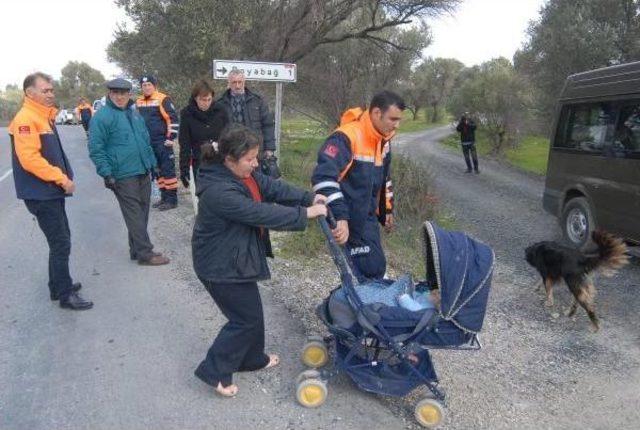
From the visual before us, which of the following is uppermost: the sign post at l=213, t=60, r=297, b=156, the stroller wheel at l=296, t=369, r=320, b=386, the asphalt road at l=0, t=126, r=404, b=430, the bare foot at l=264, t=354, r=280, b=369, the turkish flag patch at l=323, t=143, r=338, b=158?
the sign post at l=213, t=60, r=297, b=156

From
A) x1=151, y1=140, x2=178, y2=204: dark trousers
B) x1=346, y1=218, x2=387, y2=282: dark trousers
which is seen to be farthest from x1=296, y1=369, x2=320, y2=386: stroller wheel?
x1=151, y1=140, x2=178, y2=204: dark trousers

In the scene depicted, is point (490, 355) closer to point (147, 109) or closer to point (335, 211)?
point (335, 211)

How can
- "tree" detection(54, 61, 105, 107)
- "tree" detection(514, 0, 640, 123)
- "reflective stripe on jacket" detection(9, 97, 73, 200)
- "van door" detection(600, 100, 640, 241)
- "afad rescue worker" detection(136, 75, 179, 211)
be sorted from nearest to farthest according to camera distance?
"reflective stripe on jacket" detection(9, 97, 73, 200), "van door" detection(600, 100, 640, 241), "afad rescue worker" detection(136, 75, 179, 211), "tree" detection(514, 0, 640, 123), "tree" detection(54, 61, 105, 107)

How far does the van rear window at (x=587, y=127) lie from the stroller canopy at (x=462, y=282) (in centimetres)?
476

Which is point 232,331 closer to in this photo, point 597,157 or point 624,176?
point 624,176

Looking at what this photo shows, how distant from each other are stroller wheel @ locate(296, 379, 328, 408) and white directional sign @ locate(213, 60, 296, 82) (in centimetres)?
575

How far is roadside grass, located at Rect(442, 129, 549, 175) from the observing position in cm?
1852

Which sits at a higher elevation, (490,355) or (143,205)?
(143,205)

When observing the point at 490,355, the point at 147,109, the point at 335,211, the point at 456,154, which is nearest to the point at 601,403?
the point at 490,355

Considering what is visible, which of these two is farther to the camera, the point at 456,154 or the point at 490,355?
the point at 456,154

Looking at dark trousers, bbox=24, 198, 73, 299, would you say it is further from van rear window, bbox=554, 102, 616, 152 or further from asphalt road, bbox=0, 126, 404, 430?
van rear window, bbox=554, 102, 616, 152

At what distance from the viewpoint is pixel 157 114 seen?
319 inches

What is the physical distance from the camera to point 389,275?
6074 millimetres

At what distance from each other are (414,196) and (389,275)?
115 inches
